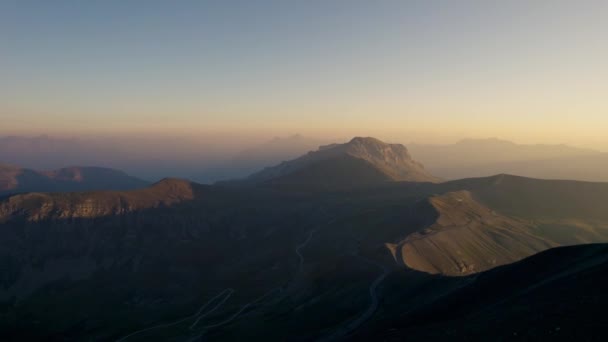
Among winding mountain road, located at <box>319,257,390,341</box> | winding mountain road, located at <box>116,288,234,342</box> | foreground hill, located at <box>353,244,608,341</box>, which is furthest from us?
winding mountain road, located at <box>116,288,234,342</box>

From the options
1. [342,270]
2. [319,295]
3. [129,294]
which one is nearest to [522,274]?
[319,295]

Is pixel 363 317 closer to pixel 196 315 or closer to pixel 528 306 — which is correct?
pixel 528 306

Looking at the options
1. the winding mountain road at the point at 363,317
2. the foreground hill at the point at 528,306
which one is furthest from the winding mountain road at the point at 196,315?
the foreground hill at the point at 528,306

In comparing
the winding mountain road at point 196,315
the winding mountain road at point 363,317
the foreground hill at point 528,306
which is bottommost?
the winding mountain road at point 196,315

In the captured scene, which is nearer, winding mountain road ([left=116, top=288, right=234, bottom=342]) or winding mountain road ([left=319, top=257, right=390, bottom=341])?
winding mountain road ([left=319, top=257, right=390, bottom=341])

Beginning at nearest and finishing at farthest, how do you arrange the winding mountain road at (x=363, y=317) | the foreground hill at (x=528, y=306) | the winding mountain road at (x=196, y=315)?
the foreground hill at (x=528, y=306), the winding mountain road at (x=363, y=317), the winding mountain road at (x=196, y=315)

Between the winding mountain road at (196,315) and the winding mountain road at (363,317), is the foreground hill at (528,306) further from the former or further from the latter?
the winding mountain road at (196,315)

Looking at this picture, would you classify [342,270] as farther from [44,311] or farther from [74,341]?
[44,311]

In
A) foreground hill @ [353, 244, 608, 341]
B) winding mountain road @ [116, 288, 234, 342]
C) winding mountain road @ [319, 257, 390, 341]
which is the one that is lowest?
winding mountain road @ [116, 288, 234, 342]

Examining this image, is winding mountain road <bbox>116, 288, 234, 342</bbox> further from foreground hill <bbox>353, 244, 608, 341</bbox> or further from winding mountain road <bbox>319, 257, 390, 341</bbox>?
foreground hill <bbox>353, 244, 608, 341</bbox>

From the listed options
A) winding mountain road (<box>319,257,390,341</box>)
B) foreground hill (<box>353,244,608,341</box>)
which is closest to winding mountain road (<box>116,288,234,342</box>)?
winding mountain road (<box>319,257,390,341</box>)

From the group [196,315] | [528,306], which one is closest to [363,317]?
[528,306]
